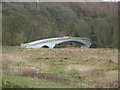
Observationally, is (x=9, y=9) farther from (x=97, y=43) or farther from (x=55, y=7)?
(x=55, y=7)

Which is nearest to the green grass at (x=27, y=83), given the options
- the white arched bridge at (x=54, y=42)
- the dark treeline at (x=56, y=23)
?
the dark treeline at (x=56, y=23)

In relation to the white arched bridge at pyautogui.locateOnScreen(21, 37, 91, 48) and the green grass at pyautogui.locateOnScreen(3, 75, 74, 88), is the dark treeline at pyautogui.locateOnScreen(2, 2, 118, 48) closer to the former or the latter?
the white arched bridge at pyautogui.locateOnScreen(21, 37, 91, 48)

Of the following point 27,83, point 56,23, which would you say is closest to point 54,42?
point 56,23

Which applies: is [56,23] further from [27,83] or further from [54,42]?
[27,83]

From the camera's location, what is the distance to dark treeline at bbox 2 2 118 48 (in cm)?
4881

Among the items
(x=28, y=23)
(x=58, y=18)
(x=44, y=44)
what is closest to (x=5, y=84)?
(x=44, y=44)

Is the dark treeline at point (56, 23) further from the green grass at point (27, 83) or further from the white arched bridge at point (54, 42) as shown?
the green grass at point (27, 83)

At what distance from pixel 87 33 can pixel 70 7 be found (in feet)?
105

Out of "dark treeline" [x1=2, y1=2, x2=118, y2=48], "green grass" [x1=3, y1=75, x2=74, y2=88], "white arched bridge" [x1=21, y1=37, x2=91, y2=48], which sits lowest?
"green grass" [x1=3, y1=75, x2=74, y2=88]

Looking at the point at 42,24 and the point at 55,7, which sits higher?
the point at 55,7

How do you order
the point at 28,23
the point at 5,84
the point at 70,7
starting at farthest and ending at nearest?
1. the point at 70,7
2. the point at 28,23
3. the point at 5,84

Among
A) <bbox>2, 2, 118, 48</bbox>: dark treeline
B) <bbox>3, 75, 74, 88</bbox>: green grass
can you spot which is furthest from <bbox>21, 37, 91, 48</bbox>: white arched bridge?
<bbox>3, 75, 74, 88</bbox>: green grass

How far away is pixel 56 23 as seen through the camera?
74.4 m

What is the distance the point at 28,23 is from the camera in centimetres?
5822
